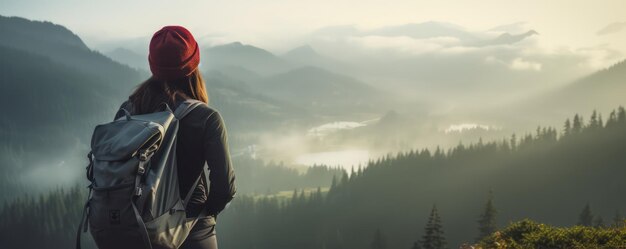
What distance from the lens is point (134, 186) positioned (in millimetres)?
4617

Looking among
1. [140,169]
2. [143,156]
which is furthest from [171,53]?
[140,169]

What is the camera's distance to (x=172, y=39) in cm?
539

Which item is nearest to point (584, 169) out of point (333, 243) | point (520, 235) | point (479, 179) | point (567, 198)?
point (567, 198)

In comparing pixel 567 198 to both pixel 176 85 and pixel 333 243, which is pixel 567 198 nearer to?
pixel 333 243

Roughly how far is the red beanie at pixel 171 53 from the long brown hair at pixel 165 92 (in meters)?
0.09

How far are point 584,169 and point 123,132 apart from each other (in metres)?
202

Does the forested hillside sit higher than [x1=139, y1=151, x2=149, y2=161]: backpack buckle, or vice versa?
[x1=139, y1=151, x2=149, y2=161]: backpack buckle

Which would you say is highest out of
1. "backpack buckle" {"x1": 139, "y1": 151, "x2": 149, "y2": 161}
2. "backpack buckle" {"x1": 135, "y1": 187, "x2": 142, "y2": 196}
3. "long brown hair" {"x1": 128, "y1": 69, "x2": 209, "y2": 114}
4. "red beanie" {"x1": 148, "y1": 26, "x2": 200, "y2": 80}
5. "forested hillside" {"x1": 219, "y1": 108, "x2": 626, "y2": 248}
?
"red beanie" {"x1": 148, "y1": 26, "x2": 200, "y2": 80}

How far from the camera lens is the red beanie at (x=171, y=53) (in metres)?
5.39

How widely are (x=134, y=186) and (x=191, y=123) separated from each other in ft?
2.80

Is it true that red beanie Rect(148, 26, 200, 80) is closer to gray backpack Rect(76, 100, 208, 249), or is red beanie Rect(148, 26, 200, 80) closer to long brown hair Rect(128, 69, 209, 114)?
long brown hair Rect(128, 69, 209, 114)

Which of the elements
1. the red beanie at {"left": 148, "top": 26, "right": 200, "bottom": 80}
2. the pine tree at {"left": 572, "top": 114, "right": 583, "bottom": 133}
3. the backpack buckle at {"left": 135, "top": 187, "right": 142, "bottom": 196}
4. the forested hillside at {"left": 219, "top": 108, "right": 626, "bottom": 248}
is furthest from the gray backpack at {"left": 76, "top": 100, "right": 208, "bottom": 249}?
the pine tree at {"left": 572, "top": 114, "right": 583, "bottom": 133}

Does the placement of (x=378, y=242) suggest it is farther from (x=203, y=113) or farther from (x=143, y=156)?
(x=143, y=156)

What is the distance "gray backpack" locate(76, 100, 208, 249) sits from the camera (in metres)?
4.61
